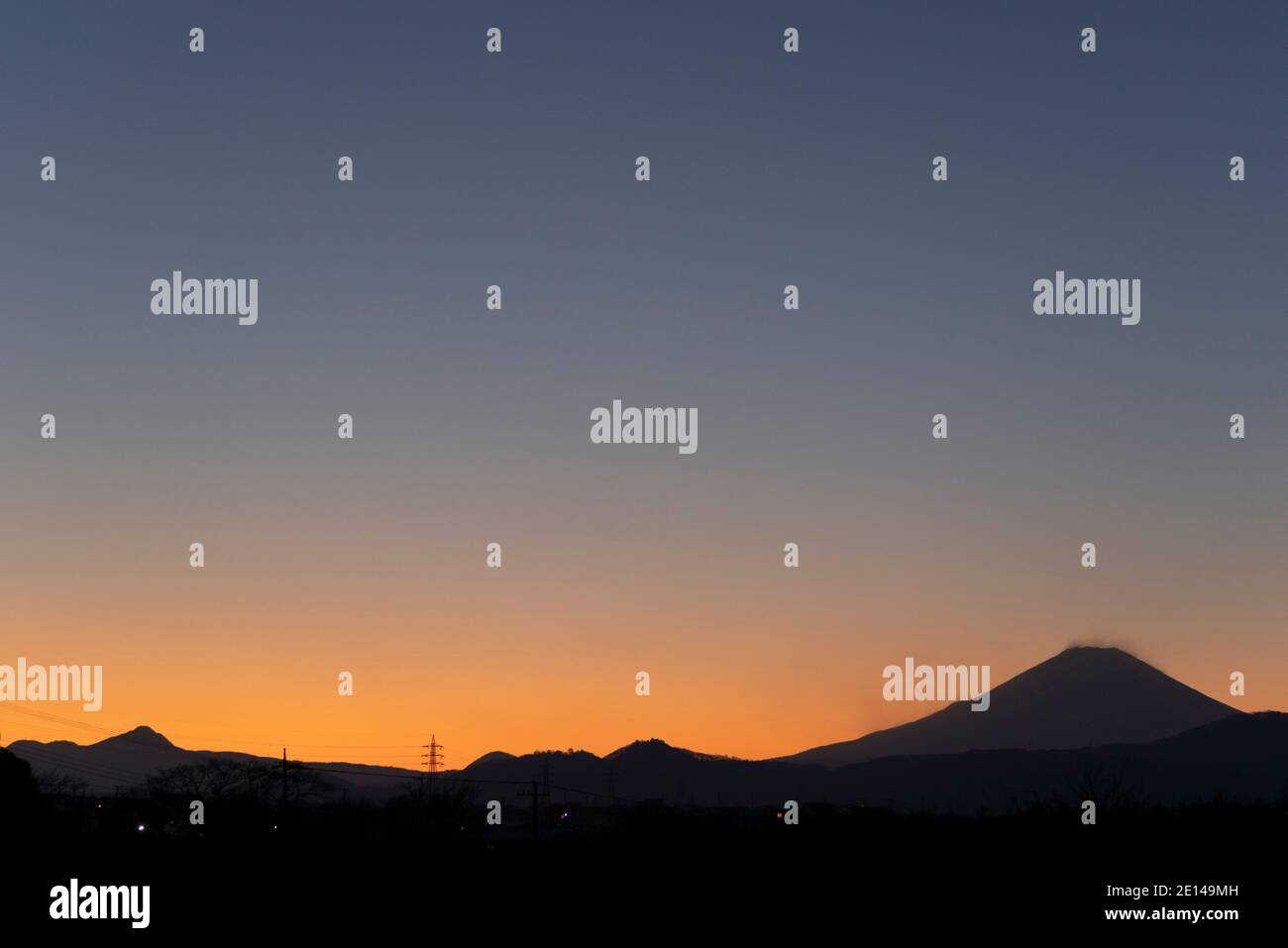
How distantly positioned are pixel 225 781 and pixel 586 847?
130938 millimetres

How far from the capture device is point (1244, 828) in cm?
4912

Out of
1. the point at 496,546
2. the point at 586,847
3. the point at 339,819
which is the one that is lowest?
the point at 339,819
